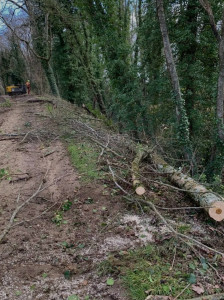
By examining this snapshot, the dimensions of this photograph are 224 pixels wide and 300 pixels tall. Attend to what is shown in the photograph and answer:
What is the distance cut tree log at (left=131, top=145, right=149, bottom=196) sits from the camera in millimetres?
3870

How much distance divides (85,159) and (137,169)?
5.17 feet

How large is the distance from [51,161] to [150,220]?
3459mm

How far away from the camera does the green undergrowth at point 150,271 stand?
2.25 m

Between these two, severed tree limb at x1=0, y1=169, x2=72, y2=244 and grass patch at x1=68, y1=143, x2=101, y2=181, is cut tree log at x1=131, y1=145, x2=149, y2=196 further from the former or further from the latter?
severed tree limb at x1=0, y1=169, x2=72, y2=244

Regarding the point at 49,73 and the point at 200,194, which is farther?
the point at 49,73

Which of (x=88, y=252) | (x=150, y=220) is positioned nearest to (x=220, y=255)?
(x=150, y=220)

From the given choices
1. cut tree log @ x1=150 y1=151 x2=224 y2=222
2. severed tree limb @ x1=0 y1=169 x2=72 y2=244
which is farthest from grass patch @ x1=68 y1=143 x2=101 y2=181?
cut tree log @ x1=150 y1=151 x2=224 y2=222

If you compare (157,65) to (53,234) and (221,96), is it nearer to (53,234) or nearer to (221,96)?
(221,96)

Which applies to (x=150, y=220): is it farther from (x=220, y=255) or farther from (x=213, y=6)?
(x=213, y=6)

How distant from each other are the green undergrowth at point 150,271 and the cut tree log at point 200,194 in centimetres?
92

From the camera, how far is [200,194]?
3896 millimetres

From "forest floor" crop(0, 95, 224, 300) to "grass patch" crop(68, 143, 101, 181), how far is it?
3 centimetres

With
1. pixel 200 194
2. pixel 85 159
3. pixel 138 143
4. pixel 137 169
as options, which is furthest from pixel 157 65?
pixel 200 194

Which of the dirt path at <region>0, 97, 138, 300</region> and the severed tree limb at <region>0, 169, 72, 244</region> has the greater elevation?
the severed tree limb at <region>0, 169, 72, 244</region>
